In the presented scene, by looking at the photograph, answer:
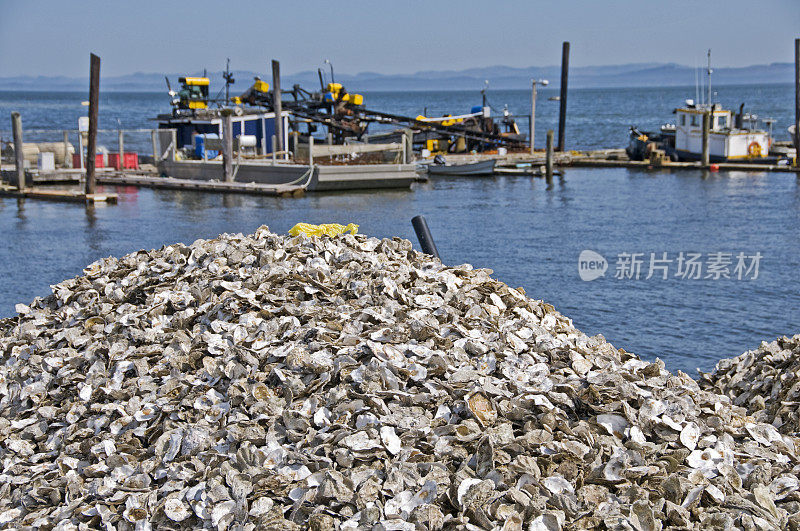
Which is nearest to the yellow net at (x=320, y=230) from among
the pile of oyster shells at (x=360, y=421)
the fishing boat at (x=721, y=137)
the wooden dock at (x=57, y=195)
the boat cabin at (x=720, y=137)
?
the pile of oyster shells at (x=360, y=421)

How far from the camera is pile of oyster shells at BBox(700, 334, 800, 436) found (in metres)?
5.48

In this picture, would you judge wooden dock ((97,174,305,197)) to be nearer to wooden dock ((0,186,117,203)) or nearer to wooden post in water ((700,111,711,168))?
wooden dock ((0,186,117,203))

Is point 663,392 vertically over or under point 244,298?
under

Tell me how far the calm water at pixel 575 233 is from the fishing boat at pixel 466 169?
1085mm

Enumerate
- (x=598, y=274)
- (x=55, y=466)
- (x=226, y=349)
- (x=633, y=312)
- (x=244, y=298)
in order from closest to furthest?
(x=55, y=466) < (x=226, y=349) < (x=244, y=298) < (x=633, y=312) < (x=598, y=274)

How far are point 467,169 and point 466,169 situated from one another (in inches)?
1.6

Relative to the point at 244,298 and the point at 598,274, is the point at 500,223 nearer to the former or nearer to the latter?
the point at 598,274

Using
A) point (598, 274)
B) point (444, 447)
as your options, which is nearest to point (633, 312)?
point (598, 274)

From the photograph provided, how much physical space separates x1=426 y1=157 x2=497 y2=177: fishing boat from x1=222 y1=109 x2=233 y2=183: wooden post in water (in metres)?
9.27

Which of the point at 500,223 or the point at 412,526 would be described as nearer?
the point at 412,526

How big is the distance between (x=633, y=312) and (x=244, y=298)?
29.4 ft

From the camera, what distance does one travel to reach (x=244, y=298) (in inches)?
217

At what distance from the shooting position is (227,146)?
2848 cm

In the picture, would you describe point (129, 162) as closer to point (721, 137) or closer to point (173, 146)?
point (173, 146)
